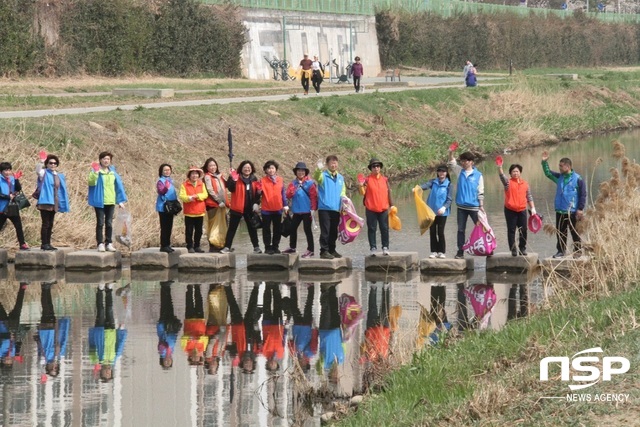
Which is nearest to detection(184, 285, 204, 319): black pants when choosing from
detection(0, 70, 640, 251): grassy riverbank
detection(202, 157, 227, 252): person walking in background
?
detection(202, 157, 227, 252): person walking in background

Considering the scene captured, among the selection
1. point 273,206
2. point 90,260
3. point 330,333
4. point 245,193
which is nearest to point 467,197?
point 273,206

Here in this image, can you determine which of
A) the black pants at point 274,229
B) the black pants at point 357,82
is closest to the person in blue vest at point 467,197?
the black pants at point 274,229

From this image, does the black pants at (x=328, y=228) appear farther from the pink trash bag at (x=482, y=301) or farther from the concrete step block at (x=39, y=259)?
the concrete step block at (x=39, y=259)

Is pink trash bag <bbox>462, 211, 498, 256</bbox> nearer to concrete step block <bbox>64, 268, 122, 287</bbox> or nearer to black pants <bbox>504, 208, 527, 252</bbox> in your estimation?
black pants <bbox>504, 208, 527, 252</bbox>

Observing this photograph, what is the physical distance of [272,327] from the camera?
1650 centimetres

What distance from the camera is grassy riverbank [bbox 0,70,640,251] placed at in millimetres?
25547

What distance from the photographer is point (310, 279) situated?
20.2 m

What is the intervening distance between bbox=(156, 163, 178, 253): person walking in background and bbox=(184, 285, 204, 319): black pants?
1994 millimetres

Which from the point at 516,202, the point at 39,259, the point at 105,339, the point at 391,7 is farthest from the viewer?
the point at 391,7

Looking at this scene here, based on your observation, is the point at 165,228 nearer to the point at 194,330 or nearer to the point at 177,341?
the point at 194,330

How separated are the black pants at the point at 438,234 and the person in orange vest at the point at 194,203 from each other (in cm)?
355

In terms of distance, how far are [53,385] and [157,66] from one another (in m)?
45.9

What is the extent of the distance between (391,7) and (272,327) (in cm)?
6942

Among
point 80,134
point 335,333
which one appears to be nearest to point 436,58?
point 80,134
